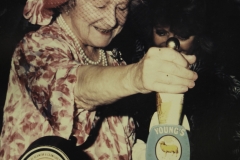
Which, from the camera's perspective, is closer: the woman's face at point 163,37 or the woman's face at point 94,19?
the woman's face at point 94,19

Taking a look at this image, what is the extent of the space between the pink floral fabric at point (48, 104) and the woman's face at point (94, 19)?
41 millimetres

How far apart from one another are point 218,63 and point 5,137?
23.6 inches

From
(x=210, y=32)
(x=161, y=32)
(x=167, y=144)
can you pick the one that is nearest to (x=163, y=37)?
(x=161, y=32)

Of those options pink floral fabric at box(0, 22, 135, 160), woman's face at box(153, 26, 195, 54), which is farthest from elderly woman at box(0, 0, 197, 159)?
woman's face at box(153, 26, 195, 54)

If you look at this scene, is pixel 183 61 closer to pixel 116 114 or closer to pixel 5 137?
pixel 116 114

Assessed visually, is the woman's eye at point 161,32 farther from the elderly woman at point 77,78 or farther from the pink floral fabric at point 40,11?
the pink floral fabric at point 40,11

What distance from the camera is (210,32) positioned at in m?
0.84

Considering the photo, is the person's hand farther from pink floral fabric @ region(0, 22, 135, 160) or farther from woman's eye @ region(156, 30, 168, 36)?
woman's eye @ region(156, 30, 168, 36)

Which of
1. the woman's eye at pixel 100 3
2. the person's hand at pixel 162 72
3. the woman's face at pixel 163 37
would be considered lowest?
the person's hand at pixel 162 72

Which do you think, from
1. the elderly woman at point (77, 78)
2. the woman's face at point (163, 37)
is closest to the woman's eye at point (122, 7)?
the elderly woman at point (77, 78)

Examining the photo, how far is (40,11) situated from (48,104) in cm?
24

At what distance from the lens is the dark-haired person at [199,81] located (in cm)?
80

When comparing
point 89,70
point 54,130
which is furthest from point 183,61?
point 54,130

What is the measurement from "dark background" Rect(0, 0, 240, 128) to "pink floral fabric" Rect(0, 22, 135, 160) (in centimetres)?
3
